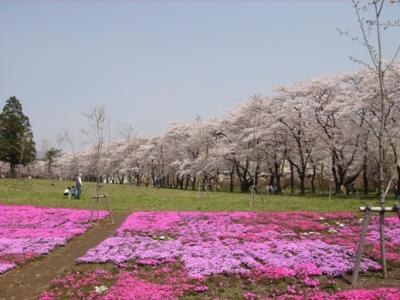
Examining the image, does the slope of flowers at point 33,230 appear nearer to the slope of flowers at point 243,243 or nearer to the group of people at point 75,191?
the slope of flowers at point 243,243

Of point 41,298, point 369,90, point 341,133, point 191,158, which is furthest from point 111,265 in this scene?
point 191,158

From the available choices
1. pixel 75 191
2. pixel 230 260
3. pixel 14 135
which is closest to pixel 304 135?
pixel 75 191

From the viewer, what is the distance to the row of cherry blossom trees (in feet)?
149

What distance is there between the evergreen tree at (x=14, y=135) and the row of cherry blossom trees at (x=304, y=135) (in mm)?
29464

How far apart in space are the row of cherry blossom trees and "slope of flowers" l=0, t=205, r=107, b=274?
17.1 metres

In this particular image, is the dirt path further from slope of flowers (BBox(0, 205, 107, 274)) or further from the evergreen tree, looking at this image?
the evergreen tree

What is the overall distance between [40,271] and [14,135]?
7552cm

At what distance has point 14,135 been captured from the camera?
3287 inches

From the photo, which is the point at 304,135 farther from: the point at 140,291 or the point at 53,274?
the point at 140,291

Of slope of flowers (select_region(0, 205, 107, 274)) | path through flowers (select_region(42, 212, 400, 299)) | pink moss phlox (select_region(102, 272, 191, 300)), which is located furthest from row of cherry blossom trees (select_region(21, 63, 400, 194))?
pink moss phlox (select_region(102, 272, 191, 300))

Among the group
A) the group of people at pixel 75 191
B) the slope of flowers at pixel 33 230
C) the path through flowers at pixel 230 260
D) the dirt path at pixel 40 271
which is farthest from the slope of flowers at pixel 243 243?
the group of people at pixel 75 191

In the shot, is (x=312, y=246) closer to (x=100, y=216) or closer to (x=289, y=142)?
(x=100, y=216)

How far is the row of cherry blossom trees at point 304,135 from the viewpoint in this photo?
45531mm

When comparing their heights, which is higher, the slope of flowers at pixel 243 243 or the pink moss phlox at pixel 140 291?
the slope of flowers at pixel 243 243
